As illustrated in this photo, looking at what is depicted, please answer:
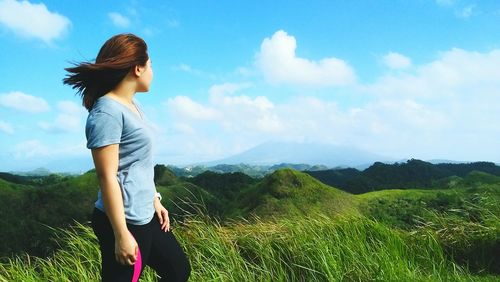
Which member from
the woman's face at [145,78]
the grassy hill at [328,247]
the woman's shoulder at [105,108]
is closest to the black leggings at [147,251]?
the woman's shoulder at [105,108]

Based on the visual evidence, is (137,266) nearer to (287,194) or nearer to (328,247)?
(328,247)

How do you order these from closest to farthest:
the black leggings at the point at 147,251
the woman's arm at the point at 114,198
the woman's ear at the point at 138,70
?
1. the woman's arm at the point at 114,198
2. the black leggings at the point at 147,251
3. the woman's ear at the point at 138,70

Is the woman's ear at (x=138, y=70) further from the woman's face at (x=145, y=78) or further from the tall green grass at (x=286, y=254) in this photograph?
the tall green grass at (x=286, y=254)

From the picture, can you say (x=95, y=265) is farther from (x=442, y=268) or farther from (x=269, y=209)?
(x=269, y=209)

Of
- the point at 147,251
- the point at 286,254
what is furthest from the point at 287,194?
the point at 147,251

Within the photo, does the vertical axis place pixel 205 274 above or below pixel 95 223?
below

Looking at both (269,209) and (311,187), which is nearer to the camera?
(269,209)

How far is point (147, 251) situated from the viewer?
8.09 ft

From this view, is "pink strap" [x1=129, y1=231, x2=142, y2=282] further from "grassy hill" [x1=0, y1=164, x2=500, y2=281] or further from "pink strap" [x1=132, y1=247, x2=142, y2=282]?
"grassy hill" [x1=0, y1=164, x2=500, y2=281]

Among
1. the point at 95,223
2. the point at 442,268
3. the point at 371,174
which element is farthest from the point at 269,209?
the point at 371,174

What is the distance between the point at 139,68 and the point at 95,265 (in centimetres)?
312

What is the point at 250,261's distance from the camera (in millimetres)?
5168

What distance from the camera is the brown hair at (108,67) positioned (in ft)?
7.79

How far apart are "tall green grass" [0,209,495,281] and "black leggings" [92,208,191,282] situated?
164cm
